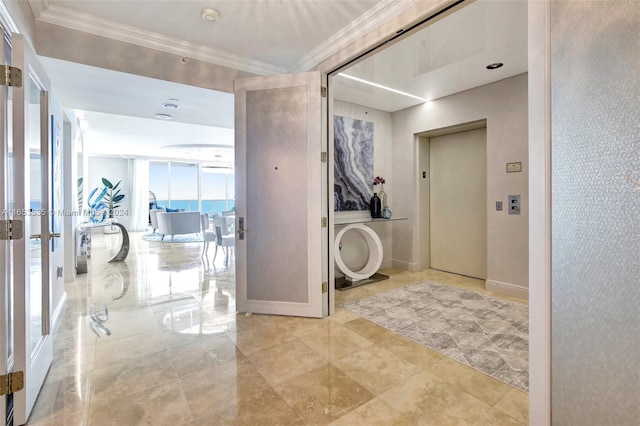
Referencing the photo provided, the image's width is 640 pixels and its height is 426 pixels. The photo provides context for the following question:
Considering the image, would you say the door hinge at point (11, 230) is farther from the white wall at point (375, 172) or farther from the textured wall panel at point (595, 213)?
the white wall at point (375, 172)

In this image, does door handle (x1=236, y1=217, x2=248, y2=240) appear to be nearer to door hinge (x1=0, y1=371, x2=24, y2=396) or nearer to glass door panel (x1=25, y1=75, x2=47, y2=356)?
glass door panel (x1=25, y1=75, x2=47, y2=356)

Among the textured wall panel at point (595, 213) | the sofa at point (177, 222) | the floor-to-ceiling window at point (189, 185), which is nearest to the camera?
the textured wall panel at point (595, 213)

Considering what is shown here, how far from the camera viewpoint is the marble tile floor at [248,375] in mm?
1690

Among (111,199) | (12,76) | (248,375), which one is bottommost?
(248,375)

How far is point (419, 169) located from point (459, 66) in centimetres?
176

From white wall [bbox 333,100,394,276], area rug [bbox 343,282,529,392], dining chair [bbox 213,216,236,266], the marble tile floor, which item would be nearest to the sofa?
dining chair [bbox 213,216,236,266]

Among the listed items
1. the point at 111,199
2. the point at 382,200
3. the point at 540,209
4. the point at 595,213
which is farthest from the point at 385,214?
the point at 111,199

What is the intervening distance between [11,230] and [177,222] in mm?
6303

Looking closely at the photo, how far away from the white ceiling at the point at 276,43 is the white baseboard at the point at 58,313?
232 cm

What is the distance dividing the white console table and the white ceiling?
1.81 meters

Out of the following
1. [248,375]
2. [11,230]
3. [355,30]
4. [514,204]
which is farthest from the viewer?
[514,204]

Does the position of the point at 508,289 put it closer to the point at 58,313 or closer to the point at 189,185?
the point at 58,313

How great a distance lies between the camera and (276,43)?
291 cm

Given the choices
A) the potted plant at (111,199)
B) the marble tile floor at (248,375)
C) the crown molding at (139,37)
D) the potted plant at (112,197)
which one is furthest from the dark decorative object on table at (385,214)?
the potted plant at (112,197)
